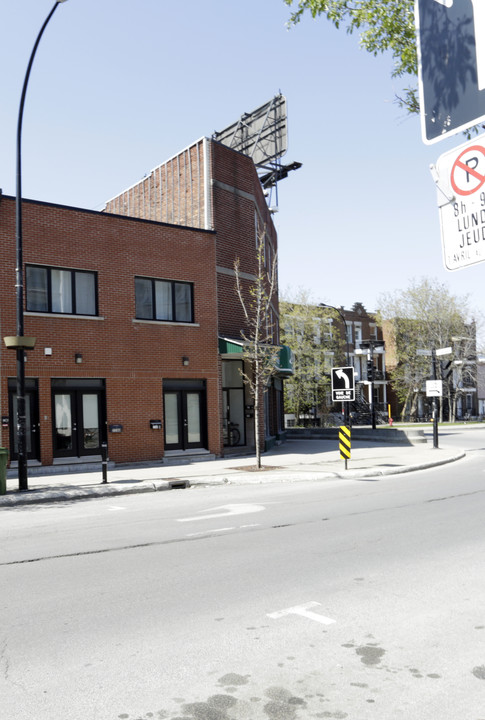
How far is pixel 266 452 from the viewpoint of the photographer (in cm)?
2522

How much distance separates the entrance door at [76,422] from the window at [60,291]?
256 centimetres

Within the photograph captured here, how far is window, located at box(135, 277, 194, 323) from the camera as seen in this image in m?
21.4

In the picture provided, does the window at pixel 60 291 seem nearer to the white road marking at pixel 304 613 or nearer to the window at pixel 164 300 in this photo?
the window at pixel 164 300

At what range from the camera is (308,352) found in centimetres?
4453

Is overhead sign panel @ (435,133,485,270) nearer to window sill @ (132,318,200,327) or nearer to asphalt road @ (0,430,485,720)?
asphalt road @ (0,430,485,720)

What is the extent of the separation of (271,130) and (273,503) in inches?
938

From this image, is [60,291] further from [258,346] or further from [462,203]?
[462,203]

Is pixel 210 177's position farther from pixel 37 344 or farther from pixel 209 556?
pixel 209 556

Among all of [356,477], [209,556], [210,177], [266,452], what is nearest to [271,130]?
[210,177]

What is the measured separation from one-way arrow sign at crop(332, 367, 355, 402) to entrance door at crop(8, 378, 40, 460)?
29.0ft

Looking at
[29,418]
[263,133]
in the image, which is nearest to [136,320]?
[29,418]

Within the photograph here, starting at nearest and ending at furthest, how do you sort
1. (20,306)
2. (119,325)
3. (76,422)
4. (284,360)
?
(20,306) → (76,422) → (119,325) → (284,360)

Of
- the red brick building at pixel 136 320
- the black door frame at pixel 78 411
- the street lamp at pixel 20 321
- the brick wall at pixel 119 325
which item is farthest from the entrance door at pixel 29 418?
the street lamp at pixel 20 321

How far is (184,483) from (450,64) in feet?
47.4
